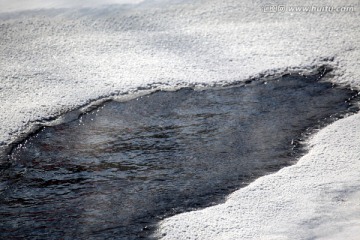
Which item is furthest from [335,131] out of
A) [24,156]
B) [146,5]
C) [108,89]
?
[146,5]

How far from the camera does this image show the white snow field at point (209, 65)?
1.89 metres

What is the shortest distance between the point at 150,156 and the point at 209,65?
32.5 inches

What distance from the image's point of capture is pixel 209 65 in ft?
9.64

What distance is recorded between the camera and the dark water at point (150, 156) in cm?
198

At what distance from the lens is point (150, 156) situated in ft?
7.58

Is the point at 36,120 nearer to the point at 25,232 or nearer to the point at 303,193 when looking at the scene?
the point at 25,232

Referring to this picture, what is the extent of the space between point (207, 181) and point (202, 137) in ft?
1.11

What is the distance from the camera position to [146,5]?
3.51 metres

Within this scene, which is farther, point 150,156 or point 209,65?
point 209,65

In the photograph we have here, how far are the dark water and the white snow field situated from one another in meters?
0.10

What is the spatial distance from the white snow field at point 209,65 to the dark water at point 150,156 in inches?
3.8

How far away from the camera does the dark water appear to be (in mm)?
1979

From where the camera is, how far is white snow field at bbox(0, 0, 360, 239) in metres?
1.89

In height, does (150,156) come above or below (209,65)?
below
